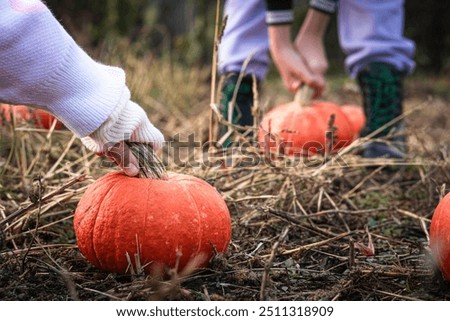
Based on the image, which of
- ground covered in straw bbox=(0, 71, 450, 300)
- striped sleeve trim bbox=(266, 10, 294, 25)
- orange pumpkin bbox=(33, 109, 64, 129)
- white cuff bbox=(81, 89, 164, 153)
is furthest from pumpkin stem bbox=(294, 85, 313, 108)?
white cuff bbox=(81, 89, 164, 153)

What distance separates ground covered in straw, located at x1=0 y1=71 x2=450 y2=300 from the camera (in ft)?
5.39

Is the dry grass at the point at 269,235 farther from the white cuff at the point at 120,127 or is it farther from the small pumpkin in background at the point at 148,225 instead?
the white cuff at the point at 120,127

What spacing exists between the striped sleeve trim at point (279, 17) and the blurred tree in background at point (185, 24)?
415 cm

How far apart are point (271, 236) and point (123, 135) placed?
2.37ft

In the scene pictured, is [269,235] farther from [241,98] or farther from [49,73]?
[241,98]

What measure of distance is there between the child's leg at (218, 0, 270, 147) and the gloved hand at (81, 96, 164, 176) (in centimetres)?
157

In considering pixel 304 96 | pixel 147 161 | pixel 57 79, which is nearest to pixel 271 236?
pixel 147 161

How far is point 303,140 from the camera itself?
9.95 ft

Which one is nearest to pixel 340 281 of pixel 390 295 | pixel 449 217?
pixel 390 295

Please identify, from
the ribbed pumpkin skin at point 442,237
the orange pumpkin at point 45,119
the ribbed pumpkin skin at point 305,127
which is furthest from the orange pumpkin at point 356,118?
the ribbed pumpkin skin at point 442,237

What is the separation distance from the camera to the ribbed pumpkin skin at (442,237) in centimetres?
164

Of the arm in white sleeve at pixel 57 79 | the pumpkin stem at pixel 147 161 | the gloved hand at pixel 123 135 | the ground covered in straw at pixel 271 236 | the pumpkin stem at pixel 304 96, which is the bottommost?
the ground covered in straw at pixel 271 236

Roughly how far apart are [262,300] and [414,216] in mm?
956

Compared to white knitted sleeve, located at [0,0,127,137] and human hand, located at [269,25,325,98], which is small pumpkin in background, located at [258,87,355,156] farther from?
white knitted sleeve, located at [0,0,127,137]
